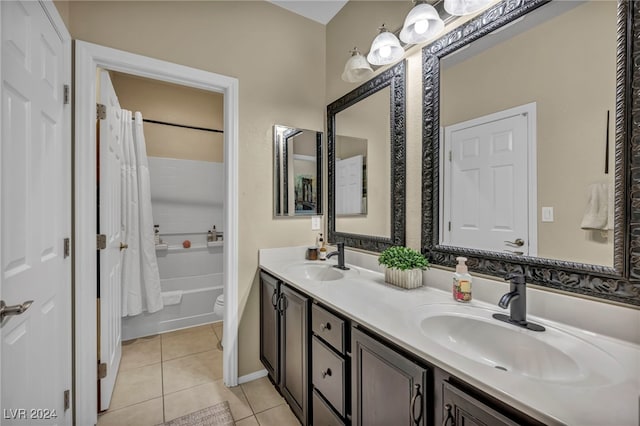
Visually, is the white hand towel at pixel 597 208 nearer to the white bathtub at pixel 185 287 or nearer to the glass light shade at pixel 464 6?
the glass light shade at pixel 464 6

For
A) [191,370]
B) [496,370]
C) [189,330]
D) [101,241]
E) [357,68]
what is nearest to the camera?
[496,370]

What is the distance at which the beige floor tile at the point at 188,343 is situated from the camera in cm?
236

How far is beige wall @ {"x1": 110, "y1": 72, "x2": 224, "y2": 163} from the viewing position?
309cm

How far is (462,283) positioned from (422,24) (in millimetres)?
1207

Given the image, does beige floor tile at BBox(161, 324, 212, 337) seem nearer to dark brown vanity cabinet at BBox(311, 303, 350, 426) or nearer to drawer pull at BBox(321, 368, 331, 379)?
dark brown vanity cabinet at BBox(311, 303, 350, 426)

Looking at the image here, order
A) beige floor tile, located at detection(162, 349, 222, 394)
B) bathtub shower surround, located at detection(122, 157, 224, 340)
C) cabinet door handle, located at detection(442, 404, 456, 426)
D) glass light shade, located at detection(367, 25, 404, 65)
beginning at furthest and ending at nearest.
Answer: bathtub shower surround, located at detection(122, 157, 224, 340), beige floor tile, located at detection(162, 349, 222, 394), glass light shade, located at detection(367, 25, 404, 65), cabinet door handle, located at detection(442, 404, 456, 426)

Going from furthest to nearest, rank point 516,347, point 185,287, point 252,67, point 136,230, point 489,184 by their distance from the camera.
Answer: point 185,287
point 136,230
point 252,67
point 489,184
point 516,347

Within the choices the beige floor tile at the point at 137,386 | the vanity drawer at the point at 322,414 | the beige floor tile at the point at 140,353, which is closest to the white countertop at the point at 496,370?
Answer: the vanity drawer at the point at 322,414

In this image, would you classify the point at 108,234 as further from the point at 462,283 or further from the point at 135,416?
the point at 462,283

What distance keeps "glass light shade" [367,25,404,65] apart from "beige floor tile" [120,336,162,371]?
8.86ft

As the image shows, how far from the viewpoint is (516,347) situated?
36.3 inches

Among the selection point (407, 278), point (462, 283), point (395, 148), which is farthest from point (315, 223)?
point (462, 283)

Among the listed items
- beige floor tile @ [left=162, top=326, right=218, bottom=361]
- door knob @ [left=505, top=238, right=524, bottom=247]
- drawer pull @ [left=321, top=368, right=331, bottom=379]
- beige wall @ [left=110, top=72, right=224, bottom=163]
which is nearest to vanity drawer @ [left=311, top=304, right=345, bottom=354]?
drawer pull @ [left=321, top=368, right=331, bottom=379]

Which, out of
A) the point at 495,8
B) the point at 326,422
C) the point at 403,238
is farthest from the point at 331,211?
the point at 495,8
